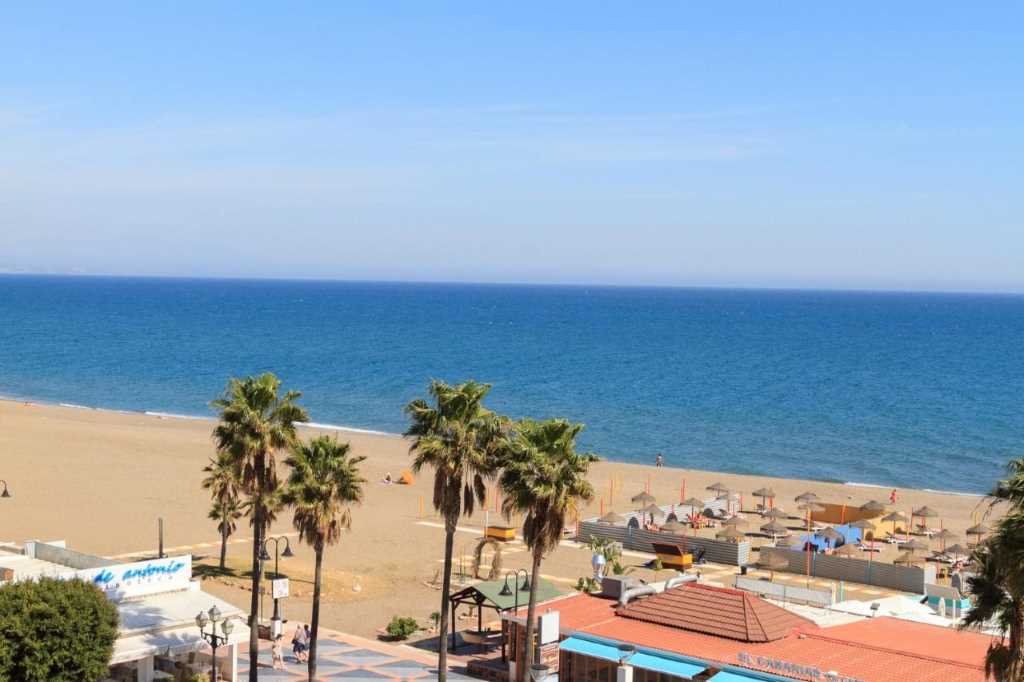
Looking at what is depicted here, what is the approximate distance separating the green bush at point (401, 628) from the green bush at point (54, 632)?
37.0 ft

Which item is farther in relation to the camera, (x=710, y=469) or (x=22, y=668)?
(x=710, y=469)

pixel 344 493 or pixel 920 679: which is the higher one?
pixel 344 493

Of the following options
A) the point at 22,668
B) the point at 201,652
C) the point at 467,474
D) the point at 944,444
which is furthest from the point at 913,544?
the point at 944,444

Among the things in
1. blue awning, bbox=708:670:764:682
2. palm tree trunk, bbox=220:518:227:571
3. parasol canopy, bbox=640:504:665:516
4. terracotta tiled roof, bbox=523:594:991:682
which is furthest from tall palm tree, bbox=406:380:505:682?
parasol canopy, bbox=640:504:665:516

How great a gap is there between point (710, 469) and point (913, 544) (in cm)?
2913

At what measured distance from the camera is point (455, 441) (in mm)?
26844

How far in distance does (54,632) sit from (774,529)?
34131mm

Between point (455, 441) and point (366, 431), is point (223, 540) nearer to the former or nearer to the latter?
point (455, 441)

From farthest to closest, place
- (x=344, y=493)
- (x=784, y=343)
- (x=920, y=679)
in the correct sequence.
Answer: (x=784, y=343)
(x=344, y=493)
(x=920, y=679)

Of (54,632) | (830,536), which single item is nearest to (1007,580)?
(54,632)

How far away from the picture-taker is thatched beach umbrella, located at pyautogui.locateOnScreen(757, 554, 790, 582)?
44531 mm

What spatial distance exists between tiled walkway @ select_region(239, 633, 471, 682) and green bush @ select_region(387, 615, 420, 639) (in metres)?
0.69

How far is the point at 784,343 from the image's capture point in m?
190

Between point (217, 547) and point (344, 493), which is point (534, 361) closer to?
point (217, 547)
